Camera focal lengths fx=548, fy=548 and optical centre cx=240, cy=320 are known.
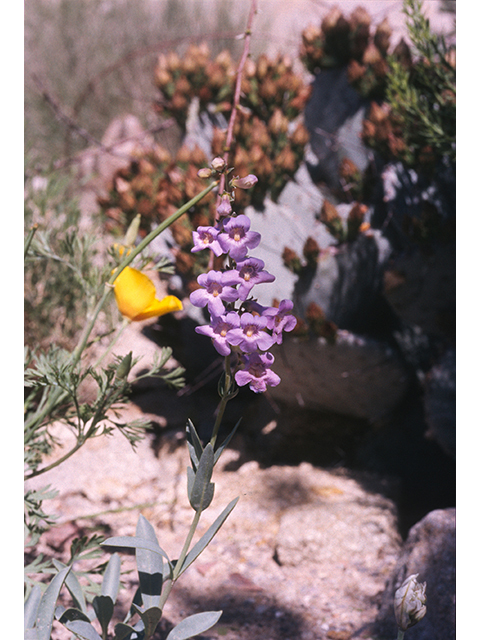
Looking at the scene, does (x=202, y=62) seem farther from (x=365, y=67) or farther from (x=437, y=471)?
(x=437, y=471)

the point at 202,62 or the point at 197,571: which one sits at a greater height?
the point at 202,62

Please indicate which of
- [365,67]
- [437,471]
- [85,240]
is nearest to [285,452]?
[437,471]

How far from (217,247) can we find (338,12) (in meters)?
1.69

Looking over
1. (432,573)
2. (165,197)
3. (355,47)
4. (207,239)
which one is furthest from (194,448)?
(355,47)

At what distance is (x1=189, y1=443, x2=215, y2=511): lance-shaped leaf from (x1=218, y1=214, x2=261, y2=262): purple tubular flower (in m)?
0.25

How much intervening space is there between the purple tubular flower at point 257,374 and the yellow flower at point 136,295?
262 millimetres

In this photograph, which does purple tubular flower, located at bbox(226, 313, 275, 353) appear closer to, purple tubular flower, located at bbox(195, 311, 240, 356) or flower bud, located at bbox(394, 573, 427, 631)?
purple tubular flower, located at bbox(195, 311, 240, 356)

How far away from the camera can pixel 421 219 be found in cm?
159

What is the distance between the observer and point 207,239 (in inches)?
29.1


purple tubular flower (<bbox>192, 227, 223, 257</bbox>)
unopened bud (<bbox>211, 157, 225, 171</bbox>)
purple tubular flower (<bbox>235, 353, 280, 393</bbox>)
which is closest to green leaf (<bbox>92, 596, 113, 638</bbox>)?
purple tubular flower (<bbox>235, 353, 280, 393</bbox>)

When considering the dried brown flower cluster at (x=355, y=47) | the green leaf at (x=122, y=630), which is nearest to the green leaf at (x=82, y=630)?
the green leaf at (x=122, y=630)

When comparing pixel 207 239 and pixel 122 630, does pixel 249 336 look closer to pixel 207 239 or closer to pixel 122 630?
pixel 207 239

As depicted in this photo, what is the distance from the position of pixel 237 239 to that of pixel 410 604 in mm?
536

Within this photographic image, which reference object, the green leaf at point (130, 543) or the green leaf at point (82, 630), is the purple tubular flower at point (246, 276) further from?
the green leaf at point (82, 630)
